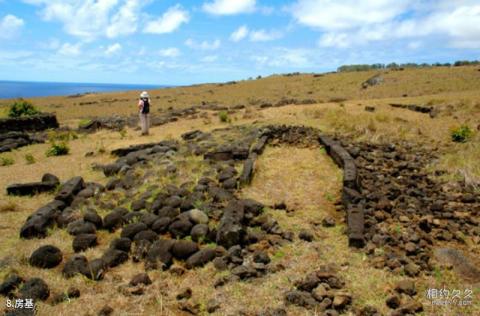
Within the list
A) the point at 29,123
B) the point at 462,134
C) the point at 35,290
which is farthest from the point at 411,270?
the point at 29,123

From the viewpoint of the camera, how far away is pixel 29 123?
22.7m

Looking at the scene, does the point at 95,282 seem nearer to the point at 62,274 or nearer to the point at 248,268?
the point at 62,274

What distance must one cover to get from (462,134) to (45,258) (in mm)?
12860

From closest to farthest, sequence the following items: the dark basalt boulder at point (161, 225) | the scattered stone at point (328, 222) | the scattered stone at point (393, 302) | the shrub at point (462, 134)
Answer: the scattered stone at point (393, 302)
the dark basalt boulder at point (161, 225)
the scattered stone at point (328, 222)
the shrub at point (462, 134)

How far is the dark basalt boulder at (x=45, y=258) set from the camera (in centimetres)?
673

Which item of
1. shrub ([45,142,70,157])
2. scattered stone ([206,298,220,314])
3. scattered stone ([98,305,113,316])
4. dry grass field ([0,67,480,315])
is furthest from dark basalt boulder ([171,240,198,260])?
shrub ([45,142,70,157])

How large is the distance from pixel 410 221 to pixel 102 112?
109ft

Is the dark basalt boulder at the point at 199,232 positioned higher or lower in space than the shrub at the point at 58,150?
lower

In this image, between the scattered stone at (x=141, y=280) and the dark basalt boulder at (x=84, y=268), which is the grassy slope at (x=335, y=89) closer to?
the dark basalt boulder at (x=84, y=268)

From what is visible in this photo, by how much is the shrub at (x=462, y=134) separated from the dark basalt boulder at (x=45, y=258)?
12.5 meters

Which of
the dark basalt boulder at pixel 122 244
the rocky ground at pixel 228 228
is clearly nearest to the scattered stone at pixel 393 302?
the rocky ground at pixel 228 228

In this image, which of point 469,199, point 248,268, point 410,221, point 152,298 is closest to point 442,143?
point 469,199

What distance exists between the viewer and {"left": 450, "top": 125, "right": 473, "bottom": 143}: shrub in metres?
13.7

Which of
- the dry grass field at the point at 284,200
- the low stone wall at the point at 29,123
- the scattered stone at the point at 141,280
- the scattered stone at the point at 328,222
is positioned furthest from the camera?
the low stone wall at the point at 29,123
